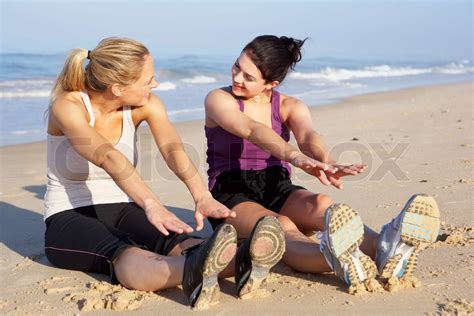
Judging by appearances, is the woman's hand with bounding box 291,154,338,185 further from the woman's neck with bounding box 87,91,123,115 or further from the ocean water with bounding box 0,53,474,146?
the ocean water with bounding box 0,53,474,146

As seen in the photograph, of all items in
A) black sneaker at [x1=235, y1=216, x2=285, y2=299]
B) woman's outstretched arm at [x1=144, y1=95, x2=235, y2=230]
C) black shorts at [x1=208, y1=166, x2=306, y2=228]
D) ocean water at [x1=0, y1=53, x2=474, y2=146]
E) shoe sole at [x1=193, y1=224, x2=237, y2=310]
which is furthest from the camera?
ocean water at [x1=0, y1=53, x2=474, y2=146]

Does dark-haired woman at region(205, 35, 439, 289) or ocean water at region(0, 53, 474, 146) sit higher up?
dark-haired woman at region(205, 35, 439, 289)

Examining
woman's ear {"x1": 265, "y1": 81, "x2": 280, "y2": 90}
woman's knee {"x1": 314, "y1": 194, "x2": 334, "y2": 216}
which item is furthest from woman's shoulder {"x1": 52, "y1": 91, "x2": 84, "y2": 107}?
woman's knee {"x1": 314, "y1": 194, "x2": 334, "y2": 216}

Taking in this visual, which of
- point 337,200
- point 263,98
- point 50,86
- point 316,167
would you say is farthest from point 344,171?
point 50,86

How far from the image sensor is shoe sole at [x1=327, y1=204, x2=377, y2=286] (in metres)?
2.61

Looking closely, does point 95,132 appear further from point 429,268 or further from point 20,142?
point 20,142

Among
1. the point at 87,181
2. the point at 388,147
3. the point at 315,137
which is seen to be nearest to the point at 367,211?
the point at 315,137

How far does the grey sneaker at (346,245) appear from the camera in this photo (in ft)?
8.57

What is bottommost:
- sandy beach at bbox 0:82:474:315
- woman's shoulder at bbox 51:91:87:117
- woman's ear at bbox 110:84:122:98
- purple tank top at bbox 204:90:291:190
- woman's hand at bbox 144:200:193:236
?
sandy beach at bbox 0:82:474:315

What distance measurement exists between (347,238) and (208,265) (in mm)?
606

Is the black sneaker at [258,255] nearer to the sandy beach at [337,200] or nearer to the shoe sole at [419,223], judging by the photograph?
the sandy beach at [337,200]

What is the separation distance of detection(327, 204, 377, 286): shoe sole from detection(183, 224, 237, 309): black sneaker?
1.41 ft

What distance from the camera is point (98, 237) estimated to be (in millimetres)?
3012

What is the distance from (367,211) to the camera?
412cm
